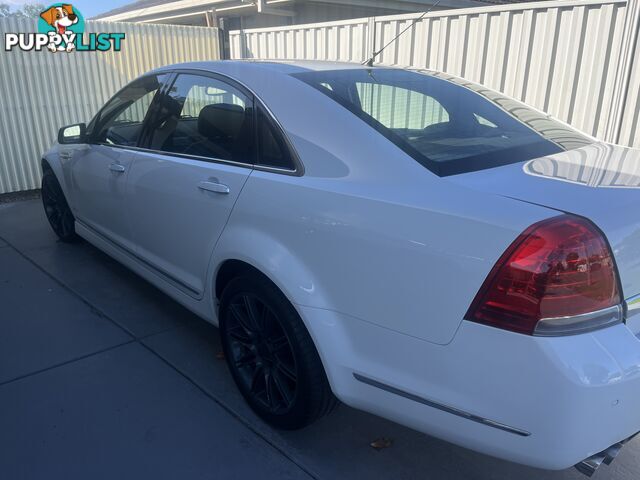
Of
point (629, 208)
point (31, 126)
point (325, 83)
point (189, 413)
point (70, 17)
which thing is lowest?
point (189, 413)

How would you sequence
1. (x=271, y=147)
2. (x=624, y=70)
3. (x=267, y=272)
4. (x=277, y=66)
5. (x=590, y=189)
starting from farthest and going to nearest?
(x=624, y=70)
(x=277, y=66)
(x=271, y=147)
(x=267, y=272)
(x=590, y=189)

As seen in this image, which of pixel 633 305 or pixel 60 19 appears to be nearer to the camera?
pixel 633 305

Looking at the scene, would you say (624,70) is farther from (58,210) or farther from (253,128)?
(58,210)

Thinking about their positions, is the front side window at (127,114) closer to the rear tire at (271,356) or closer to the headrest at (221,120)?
the headrest at (221,120)

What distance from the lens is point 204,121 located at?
118 inches

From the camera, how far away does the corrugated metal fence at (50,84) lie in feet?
22.8

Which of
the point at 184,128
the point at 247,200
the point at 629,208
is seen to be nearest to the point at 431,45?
the point at 184,128

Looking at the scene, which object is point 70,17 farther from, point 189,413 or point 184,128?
point 189,413

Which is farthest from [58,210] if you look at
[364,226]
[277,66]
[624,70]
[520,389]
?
[624,70]

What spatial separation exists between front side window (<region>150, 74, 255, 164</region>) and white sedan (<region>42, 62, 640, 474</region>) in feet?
0.04

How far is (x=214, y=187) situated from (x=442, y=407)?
1.49 m

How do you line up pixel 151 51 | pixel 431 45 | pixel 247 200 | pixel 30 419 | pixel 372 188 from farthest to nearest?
pixel 151 51 → pixel 431 45 → pixel 30 419 → pixel 247 200 → pixel 372 188

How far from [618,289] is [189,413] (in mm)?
2044

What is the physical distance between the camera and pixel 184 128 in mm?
3170
